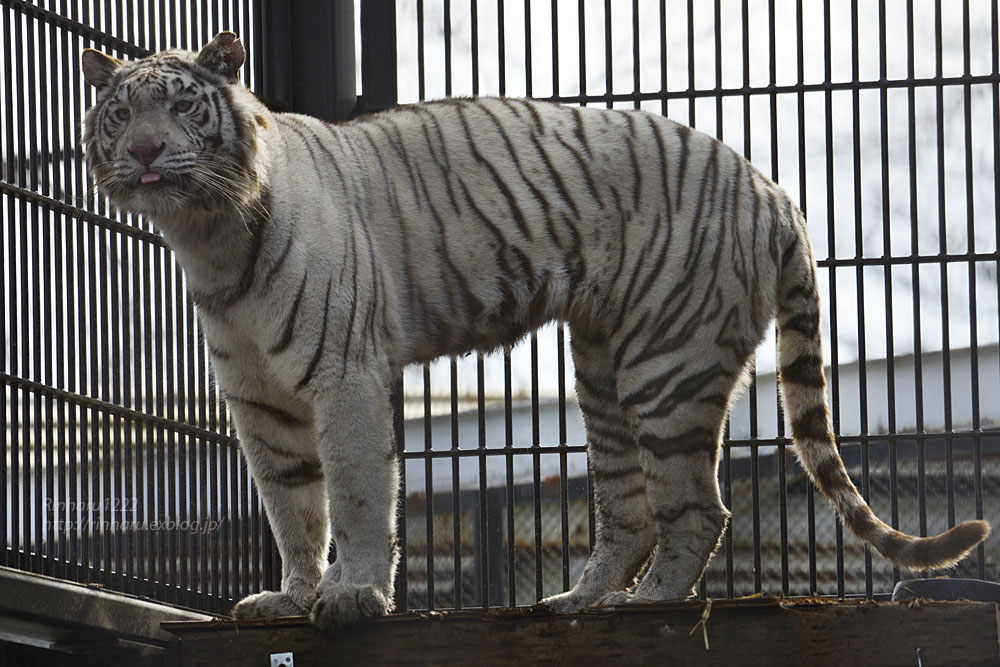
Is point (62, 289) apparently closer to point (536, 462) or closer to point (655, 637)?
point (536, 462)

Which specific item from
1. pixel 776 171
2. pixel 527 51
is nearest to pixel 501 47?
pixel 527 51

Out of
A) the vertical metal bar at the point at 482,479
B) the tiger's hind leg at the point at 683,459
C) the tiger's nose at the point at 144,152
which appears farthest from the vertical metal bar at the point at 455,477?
the tiger's nose at the point at 144,152

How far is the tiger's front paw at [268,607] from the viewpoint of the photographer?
3512 mm

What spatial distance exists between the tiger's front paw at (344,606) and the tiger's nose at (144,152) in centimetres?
109

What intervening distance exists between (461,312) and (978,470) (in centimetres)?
172

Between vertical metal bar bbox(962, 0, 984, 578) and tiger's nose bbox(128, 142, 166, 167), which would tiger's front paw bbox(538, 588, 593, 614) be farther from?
tiger's nose bbox(128, 142, 166, 167)

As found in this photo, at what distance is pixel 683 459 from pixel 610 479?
0.41 m

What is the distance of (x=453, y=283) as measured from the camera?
3670 millimetres

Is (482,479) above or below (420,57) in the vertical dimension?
below

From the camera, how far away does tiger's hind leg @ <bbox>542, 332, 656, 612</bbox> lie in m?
3.82

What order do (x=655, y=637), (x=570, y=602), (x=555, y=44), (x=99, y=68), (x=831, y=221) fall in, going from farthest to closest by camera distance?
(x=555, y=44), (x=831, y=221), (x=570, y=602), (x=99, y=68), (x=655, y=637)

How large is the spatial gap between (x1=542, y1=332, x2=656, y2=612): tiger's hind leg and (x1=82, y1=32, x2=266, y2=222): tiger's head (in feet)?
3.59

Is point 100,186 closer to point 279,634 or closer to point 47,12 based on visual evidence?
point 47,12

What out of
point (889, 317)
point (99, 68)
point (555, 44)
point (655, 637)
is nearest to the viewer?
point (655, 637)
